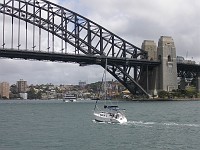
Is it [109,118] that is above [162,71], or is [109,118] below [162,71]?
below

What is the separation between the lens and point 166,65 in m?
132

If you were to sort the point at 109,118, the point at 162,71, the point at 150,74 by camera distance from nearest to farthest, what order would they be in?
the point at 109,118
the point at 162,71
the point at 150,74

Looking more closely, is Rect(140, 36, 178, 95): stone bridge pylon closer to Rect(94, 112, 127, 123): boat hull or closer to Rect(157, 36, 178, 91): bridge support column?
Rect(157, 36, 178, 91): bridge support column

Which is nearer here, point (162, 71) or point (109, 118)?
point (109, 118)

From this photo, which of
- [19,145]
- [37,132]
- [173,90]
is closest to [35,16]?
[173,90]

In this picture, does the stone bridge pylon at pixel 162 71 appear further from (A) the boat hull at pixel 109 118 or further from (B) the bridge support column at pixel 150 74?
(A) the boat hull at pixel 109 118

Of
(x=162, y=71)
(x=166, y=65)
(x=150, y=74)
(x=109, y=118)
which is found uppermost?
(x=166, y=65)

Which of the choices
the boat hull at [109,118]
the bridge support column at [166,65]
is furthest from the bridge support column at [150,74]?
the boat hull at [109,118]

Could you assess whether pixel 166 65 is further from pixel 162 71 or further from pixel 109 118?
pixel 109 118

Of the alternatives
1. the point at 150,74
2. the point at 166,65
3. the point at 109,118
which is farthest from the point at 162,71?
the point at 109,118

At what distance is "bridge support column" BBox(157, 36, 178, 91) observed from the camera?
131625 mm

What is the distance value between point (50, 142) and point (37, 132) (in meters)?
6.96

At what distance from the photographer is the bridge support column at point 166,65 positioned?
131625mm

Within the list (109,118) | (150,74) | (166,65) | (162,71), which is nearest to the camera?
(109,118)
